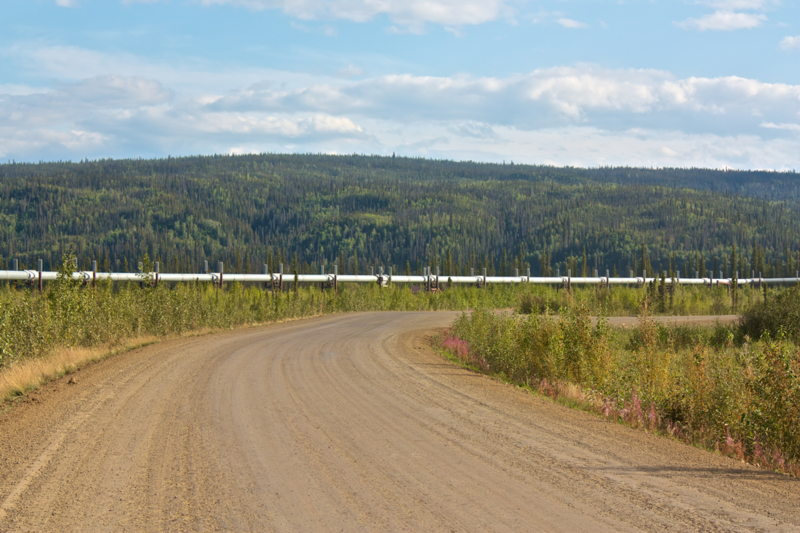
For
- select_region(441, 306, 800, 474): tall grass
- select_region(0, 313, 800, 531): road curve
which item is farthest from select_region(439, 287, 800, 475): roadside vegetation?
select_region(0, 313, 800, 531): road curve

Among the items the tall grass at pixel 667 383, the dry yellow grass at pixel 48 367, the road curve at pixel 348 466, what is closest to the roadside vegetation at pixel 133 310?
the dry yellow grass at pixel 48 367

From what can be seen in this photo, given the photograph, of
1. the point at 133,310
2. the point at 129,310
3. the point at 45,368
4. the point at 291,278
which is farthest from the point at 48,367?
the point at 291,278

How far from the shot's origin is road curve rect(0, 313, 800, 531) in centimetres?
617

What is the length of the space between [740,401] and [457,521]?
6.82 meters

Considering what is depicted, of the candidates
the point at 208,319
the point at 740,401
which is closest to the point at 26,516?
the point at 740,401

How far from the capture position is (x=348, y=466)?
784 cm

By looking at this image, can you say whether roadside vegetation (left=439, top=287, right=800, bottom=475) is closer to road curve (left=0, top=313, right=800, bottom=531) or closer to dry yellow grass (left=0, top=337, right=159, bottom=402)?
road curve (left=0, top=313, right=800, bottom=531)

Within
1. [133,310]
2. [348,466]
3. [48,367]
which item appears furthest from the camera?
[133,310]

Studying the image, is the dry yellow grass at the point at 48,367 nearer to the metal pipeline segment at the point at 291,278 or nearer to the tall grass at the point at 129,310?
the tall grass at the point at 129,310

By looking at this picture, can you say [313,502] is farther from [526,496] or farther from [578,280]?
[578,280]

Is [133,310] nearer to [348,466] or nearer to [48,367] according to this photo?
[48,367]

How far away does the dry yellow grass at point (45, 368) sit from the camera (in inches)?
530

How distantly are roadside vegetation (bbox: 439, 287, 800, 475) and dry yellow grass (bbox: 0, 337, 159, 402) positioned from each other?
11012 mm

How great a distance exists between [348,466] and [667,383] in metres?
8.27
